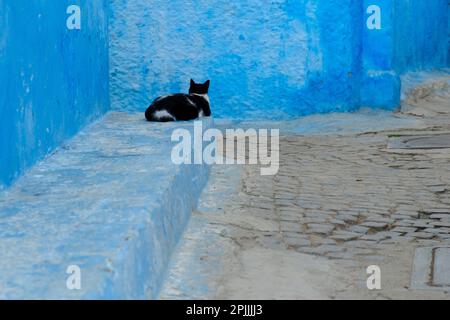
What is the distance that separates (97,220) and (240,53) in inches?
256

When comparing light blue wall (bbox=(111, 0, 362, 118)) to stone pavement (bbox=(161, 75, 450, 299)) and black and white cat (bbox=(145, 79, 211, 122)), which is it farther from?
black and white cat (bbox=(145, 79, 211, 122))

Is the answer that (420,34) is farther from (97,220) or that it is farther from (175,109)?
(97,220)

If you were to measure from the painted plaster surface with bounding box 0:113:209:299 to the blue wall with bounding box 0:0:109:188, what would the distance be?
0.19m

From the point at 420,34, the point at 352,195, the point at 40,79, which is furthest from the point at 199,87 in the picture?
the point at 420,34

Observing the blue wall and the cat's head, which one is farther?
the cat's head

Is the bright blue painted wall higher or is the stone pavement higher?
the bright blue painted wall

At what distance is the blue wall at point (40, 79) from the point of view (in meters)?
5.07

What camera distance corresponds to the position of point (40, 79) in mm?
5973

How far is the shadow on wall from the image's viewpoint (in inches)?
402

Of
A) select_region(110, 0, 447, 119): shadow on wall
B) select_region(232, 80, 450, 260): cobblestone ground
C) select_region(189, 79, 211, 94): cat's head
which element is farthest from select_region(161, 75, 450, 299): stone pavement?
select_region(110, 0, 447, 119): shadow on wall

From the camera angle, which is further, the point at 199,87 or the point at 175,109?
the point at 199,87

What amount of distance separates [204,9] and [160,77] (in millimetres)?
1007

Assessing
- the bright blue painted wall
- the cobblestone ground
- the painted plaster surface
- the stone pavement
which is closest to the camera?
the painted plaster surface

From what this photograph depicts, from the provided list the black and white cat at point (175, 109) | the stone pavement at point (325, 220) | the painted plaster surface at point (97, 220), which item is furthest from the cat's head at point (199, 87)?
the painted plaster surface at point (97, 220)
